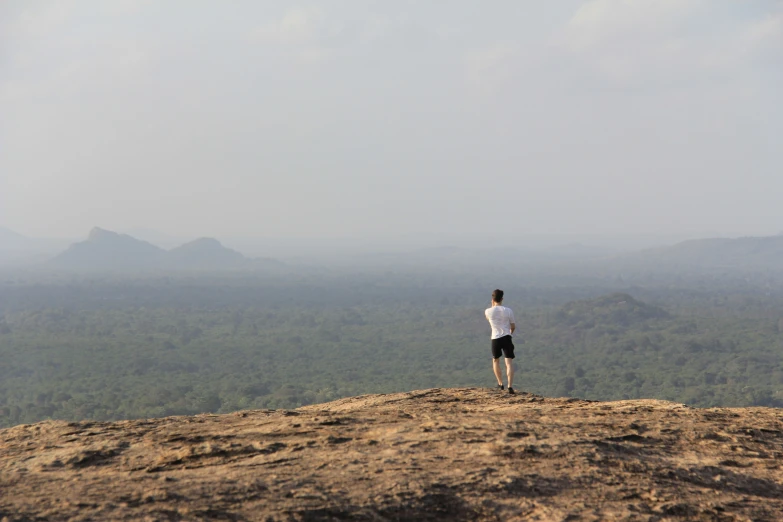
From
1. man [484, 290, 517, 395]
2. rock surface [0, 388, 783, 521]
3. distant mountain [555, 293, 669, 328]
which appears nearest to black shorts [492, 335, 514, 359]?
man [484, 290, 517, 395]

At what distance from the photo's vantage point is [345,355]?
12988 cm

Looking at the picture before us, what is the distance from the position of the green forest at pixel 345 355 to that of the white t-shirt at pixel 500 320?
67393 mm

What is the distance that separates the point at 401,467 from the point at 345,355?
12309cm

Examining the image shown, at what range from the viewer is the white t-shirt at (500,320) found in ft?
44.8

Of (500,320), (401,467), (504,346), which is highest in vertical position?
(500,320)

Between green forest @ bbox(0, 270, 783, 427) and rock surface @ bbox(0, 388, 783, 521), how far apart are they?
68799 mm

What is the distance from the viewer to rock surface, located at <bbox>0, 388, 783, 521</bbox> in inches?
→ 284

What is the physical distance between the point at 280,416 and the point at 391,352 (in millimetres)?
122011

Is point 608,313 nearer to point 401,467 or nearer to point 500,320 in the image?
point 500,320

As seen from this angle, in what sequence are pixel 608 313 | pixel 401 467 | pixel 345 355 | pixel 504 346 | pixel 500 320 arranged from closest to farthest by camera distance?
pixel 401 467 < pixel 500 320 < pixel 504 346 < pixel 345 355 < pixel 608 313

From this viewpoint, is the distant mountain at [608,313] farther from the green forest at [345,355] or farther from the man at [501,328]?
the man at [501,328]

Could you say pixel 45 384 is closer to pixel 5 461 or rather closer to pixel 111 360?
pixel 111 360

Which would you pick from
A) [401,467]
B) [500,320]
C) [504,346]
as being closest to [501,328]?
[500,320]

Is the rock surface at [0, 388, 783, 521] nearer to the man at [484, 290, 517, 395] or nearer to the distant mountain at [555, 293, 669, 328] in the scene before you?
the man at [484, 290, 517, 395]
